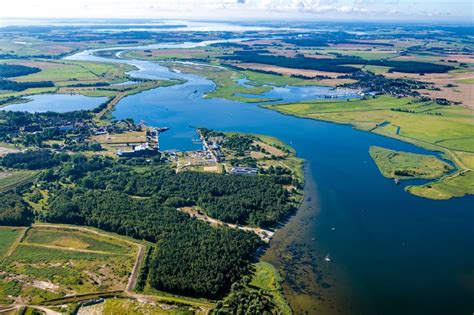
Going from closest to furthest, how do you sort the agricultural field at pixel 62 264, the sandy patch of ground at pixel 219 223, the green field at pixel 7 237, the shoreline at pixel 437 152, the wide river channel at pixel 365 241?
the wide river channel at pixel 365 241, the agricultural field at pixel 62 264, the green field at pixel 7 237, the sandy patch of ground at pixel 219 223, the shoreline at pixel 437 152

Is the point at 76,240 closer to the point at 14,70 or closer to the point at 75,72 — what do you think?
the point at 75,72

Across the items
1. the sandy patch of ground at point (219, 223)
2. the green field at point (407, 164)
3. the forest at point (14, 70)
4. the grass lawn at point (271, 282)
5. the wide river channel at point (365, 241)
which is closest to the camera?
the grass lawn at point (271, 282)

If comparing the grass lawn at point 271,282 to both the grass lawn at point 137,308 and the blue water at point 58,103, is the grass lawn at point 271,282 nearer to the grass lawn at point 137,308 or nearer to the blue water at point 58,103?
the grass lawn at point 137,308

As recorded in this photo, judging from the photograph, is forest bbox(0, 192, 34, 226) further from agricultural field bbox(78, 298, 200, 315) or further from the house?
the house

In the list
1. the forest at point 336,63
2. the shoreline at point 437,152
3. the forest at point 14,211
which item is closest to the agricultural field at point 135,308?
the forest at point 14,211

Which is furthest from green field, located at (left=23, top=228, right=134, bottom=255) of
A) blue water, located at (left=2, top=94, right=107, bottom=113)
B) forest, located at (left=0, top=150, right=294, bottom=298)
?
blue water, located at (left=2, top=94, right=107, bottom=113)

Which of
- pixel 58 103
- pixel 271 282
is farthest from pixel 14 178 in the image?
pixel 58 103

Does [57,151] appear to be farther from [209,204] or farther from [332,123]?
[332,123]
